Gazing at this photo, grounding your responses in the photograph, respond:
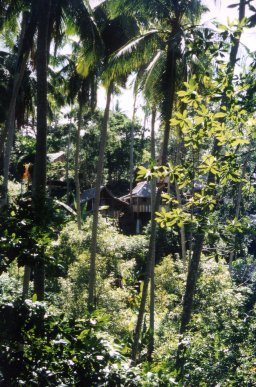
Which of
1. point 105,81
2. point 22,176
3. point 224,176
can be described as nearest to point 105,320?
point 224,176

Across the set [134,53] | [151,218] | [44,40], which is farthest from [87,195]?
[44,40]

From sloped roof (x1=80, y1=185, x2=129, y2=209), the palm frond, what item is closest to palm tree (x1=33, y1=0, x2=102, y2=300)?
the palm frond

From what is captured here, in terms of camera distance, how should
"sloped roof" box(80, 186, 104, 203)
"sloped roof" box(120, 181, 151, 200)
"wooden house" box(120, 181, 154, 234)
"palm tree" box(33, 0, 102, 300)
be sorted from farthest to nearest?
"sloped roof" box(120, 181, 151, 200)
"wooden house" box(120, 181, 154, 234)
"sloped roof" box(80, 186, 104, 203)
"palm tree" box(33, 0, 102, 300)

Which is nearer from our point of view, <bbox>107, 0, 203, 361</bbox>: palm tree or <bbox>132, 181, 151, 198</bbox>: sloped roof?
<bbox>107, 0, 203, 361</bbox>: palm tree

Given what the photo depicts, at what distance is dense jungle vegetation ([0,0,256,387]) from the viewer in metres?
3.63

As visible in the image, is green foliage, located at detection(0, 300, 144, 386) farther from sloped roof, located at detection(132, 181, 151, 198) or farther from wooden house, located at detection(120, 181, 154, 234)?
sloped roof, located at detection(132, 181, 151, 198)

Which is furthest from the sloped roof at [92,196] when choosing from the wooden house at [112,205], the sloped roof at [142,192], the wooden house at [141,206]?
the sloped roof at [142,192]

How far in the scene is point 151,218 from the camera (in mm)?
14711

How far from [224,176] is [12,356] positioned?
2.28 m

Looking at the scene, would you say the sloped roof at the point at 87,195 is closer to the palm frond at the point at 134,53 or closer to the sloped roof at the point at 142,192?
the sloped roof at the point at 142,192

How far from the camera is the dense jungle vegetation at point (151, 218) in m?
3.63

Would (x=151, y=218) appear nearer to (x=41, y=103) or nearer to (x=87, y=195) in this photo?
(x=41, y=103)

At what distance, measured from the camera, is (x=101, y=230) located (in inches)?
761

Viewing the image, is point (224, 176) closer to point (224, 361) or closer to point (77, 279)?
point (224, 361)
